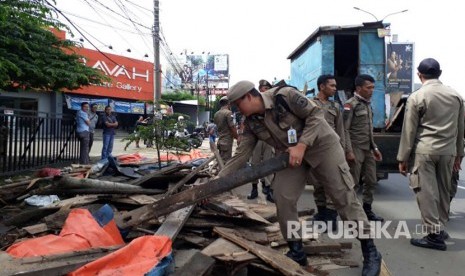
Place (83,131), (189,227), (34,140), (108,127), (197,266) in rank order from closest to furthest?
(197,266) < (189,227) < (34,140) < (83,131) < (108,127)

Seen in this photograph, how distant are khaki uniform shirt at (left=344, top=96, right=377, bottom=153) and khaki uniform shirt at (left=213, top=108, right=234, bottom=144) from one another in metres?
2.69

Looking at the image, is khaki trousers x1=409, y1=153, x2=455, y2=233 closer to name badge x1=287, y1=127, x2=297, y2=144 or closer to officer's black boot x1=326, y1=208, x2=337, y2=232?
officer's black boot x1=326, y1=208, x2=337, y2=232

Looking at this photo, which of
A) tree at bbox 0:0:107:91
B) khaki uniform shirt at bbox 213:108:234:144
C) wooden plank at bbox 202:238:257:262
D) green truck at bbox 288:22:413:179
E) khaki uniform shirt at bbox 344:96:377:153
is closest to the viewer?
wooden plank at bbox 202:238:257:262

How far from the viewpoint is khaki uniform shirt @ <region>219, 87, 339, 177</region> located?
322cm

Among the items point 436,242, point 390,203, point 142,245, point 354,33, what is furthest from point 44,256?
Answer: point 354,33

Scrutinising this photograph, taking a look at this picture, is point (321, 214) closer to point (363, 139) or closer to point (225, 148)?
point (363, 139)

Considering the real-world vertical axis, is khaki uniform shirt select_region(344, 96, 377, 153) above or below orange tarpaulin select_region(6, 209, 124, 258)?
above

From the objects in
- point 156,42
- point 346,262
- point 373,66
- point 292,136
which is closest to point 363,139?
point 346,262

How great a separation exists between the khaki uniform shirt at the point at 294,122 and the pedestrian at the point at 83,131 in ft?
28.1

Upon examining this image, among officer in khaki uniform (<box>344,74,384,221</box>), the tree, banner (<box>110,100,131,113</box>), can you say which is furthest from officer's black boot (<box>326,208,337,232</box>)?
banner (<box>110,100,131,113</box>)

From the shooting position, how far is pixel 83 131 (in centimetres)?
1102

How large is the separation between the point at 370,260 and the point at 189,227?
5.54 ft

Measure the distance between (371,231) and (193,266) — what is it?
1.52m

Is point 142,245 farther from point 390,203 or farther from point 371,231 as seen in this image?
point 390,203
